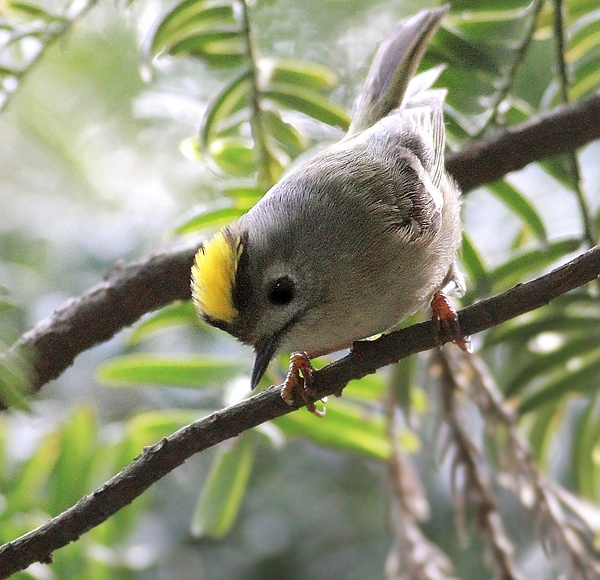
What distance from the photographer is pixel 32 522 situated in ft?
5.49

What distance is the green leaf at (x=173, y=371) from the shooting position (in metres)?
2.02

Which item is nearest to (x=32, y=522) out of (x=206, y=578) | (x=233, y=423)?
(x=233, y=423)

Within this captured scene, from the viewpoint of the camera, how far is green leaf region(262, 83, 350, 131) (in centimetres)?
210

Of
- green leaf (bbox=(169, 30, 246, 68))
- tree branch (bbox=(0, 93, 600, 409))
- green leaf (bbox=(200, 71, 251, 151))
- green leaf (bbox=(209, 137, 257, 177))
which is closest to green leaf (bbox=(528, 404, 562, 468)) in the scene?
tree branch (bbox=(0, 93, 600, 409))

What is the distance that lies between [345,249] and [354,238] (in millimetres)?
38

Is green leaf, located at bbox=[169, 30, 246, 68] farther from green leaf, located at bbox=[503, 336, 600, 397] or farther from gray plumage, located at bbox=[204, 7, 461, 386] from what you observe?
green leaf, located at bbox=[503, 336, 600, 397]

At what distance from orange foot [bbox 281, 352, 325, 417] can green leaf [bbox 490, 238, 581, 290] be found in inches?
22.3

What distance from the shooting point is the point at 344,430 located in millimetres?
2242

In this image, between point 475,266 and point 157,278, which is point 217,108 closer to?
point 157,278

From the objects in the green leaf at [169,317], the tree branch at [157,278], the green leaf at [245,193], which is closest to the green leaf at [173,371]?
the green leaf at [169,317]

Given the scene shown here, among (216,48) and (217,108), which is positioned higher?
(216,48)

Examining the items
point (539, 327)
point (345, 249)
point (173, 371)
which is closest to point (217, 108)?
point (345, 249)

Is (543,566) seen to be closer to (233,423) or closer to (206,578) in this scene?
(206,578)

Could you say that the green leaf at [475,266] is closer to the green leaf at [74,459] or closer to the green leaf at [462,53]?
the green leaf at [462,53]
